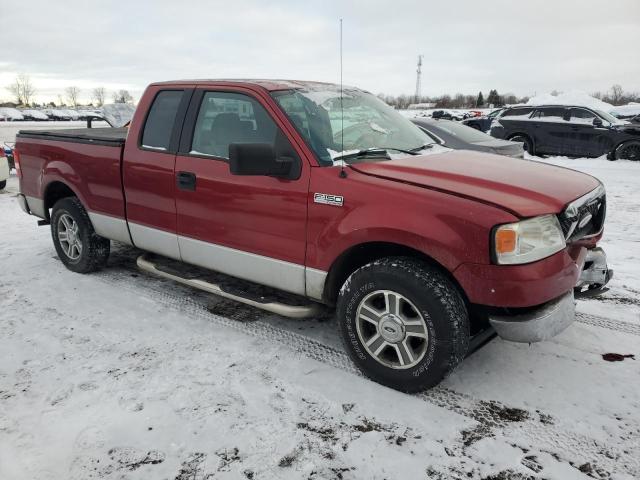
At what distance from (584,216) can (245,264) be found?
2.29 meters

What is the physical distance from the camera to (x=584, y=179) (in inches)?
136

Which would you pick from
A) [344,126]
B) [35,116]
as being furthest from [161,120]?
[35,116]

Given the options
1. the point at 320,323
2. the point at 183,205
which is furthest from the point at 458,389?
the point at 183,205

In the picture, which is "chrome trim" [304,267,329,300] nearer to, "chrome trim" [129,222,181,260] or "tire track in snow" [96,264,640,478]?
"tire track in snow" [96,264,640,478]

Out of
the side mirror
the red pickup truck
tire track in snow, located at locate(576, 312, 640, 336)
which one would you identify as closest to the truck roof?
the red pickup truck

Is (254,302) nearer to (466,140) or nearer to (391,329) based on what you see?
(391,329)

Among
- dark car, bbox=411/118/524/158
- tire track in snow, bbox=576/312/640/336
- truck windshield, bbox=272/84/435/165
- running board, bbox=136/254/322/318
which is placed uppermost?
truck windshield, bbox=272/84/435/165

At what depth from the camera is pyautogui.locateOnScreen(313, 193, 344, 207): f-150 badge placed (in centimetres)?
310

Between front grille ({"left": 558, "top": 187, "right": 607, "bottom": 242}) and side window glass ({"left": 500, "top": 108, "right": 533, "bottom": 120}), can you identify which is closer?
front grille ({"left": 558, "top": 187, "right": 607, "bottom": 242})

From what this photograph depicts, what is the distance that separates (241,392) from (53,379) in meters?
1.23

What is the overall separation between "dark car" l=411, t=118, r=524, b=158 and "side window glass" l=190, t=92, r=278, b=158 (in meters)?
4.55

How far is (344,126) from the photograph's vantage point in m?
3.57

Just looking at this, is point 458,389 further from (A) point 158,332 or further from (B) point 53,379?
(B) point 53,379

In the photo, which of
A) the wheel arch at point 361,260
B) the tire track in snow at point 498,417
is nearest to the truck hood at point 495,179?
the wheel arch at point 361,260
